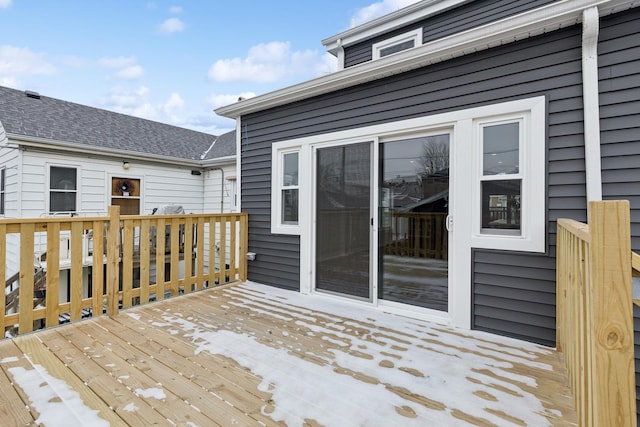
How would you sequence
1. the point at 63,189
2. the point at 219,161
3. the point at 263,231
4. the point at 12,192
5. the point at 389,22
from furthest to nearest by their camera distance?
the point at 219,161
the point at 63,189
the point at 12,192
the point at 389,22
the point at 263,231

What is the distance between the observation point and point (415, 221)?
333 centimetres

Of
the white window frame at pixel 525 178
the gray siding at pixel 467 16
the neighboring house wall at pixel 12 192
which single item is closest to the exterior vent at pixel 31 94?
the neighboring house wall at pixel 12 192

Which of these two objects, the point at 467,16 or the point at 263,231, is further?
the point at 467,16

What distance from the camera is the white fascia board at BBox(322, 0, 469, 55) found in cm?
517

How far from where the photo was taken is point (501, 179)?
286cm

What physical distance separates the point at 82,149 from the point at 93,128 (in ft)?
4.29

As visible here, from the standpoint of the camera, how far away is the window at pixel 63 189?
256 inches

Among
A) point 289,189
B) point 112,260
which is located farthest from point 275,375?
point 289,189

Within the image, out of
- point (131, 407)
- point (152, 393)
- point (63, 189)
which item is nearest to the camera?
point (131, 407)

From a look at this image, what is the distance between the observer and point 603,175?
243 cm

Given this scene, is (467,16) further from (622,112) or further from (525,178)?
(525,178)

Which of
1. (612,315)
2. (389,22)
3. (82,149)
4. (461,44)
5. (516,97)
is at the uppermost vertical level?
(389,22)

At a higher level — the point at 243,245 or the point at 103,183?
the point at 103,183

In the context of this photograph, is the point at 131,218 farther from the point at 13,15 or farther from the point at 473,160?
the point at 13,15
